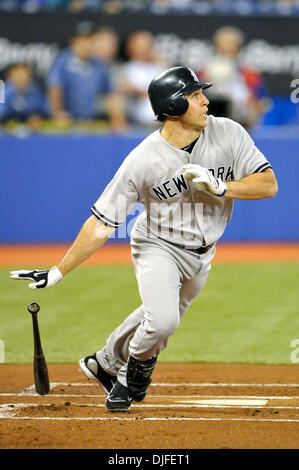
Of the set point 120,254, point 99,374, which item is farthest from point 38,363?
point 120,254

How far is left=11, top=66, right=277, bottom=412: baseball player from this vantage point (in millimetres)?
4820

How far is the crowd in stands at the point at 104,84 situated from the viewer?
12.4 metres

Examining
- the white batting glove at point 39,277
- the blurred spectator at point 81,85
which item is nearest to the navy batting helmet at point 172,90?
the white batting glove at point 39,277

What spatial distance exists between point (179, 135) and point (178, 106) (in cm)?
20

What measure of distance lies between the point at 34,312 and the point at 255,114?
8619 mm

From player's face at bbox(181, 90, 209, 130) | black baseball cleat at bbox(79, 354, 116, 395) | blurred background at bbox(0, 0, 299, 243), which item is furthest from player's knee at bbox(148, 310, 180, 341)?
blurred background at bbox(0, 0, 299, 243)

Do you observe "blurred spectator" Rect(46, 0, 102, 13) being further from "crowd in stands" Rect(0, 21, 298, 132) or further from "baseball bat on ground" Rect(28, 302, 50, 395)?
"baseball bat on ground" Rect(28, 302, 50, 395)

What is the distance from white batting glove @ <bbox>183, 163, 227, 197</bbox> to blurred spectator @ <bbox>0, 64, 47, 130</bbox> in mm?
8237

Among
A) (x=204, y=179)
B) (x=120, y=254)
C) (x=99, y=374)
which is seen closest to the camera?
(x=204, y=179)

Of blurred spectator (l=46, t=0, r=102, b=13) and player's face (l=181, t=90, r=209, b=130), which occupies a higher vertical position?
blurred spectator (l=46, t=0, r=102, b=13)

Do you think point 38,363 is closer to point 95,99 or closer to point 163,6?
point 95,99

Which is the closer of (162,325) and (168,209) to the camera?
(162,325)

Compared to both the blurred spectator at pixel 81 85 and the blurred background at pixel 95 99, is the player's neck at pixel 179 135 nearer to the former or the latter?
the blurred background at pixel 95 99

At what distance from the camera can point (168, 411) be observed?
4.96 m
